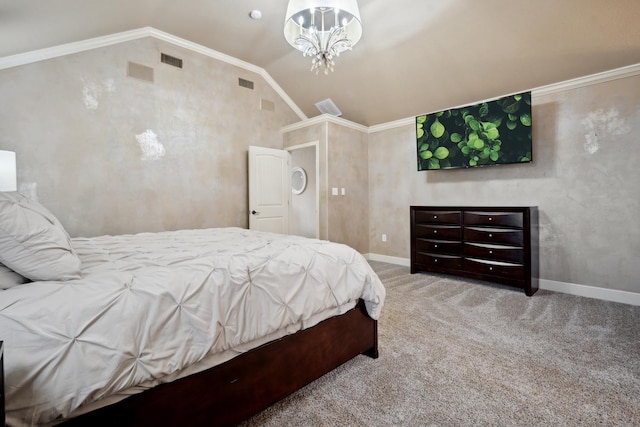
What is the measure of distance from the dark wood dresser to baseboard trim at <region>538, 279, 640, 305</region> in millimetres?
195

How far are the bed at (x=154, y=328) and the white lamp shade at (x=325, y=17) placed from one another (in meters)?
1.77

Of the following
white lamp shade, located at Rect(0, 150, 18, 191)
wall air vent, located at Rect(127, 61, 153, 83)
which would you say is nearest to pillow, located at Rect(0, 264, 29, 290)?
white lamp shade, located at Rect(0, 150, 18, 191)

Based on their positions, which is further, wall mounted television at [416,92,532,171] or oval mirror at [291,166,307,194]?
oval mirror at [291,166,307,194]

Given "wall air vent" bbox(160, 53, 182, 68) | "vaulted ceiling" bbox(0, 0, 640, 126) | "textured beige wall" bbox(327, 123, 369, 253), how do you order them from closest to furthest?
1. "vaulted ceiling" bbox(0, 0, 640, 126)
2. "wall air vent" bbox(160, 53, 182, 68)
3. "textured beige wall" bbox(327, 123, 369, 253)

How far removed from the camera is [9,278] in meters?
1.09

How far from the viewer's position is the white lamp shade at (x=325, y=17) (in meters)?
2.13

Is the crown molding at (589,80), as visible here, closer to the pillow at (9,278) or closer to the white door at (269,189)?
the white door at (269,189)

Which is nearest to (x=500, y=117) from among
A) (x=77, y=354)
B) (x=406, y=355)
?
(x=406, y=355)

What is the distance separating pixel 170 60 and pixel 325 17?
90.6 inches

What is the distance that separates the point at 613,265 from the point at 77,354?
14.7 feet

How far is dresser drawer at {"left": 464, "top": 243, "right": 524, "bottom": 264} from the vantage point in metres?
3.32

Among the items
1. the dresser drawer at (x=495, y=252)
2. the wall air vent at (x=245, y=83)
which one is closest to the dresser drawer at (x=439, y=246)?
the dresser drawer at (x=495, y=252)

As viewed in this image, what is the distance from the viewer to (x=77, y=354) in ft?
2.98

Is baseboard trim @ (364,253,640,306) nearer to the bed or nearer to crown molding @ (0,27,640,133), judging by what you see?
crown molding @ (0,27,640,133)
